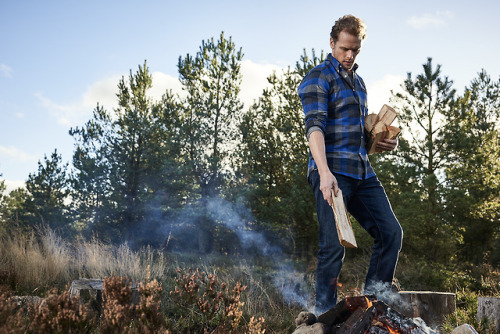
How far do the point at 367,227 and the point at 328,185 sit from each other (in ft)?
1.82

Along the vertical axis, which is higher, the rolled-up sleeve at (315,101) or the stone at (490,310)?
the rolled-up sleeve at (315,101)

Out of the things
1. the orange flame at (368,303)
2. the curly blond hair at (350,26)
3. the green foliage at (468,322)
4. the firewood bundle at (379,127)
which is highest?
the curly blond hair at (350,26)

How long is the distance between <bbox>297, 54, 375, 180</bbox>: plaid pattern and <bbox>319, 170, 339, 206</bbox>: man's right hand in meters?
0.19

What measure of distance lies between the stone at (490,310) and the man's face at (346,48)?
2.20 metres

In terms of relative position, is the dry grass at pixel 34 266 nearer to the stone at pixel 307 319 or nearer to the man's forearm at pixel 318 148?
the stone at pixel 307 319

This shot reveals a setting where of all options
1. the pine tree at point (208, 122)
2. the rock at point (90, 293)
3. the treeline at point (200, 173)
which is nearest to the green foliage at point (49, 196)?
the treeline at point (200, 173)

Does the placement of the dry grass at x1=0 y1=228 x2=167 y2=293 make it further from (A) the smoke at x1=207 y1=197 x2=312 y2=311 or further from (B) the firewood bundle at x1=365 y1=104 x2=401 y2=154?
(A) the smoke at x1=207 y1=197 x2=312 y2=311

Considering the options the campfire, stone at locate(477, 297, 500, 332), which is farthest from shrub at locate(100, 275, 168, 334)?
stone at locate(477, 297, 500, 332)

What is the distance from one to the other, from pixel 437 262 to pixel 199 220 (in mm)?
8646

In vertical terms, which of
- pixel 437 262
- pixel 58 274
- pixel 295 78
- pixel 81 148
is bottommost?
pixel 437 262

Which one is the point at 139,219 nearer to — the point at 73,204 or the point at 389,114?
the point at 73,204

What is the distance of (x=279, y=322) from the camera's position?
379cm

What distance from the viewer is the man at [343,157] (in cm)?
220

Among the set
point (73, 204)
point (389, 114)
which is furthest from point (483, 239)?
point (73, 204)
